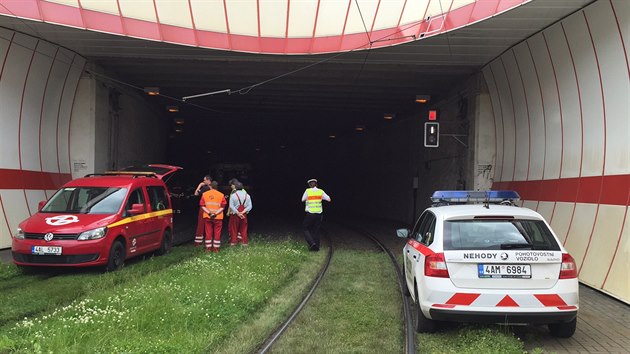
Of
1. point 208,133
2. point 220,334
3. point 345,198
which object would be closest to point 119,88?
point 220,334

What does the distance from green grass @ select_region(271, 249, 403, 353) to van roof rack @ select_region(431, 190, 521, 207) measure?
1.68 m

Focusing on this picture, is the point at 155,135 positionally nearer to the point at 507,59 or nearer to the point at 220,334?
the point at 507,59

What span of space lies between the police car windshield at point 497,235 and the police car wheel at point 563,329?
0.93 metres

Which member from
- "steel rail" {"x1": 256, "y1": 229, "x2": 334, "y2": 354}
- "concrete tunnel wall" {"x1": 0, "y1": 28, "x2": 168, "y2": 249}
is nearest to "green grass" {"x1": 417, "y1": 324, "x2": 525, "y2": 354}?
"steel rail" {"x1": 256, "y1": 229, "x2": 334, "y2": 354}

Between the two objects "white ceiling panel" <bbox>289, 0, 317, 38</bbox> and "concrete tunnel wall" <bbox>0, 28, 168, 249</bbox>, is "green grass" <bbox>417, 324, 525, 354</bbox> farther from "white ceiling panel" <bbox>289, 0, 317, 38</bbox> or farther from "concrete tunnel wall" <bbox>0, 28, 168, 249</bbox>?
"concrete tunnel wall" <bbox>0, 28, 168, 249</bbox>

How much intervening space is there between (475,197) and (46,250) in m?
7.32

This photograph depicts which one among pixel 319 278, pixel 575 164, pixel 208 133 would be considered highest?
pixel 208 133

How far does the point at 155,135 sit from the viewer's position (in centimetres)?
2481

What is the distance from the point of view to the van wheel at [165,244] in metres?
11.8

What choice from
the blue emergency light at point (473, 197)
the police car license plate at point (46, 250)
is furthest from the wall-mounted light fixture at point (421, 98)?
the police car license plate at point (46, 250)

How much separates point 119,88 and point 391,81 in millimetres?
10022

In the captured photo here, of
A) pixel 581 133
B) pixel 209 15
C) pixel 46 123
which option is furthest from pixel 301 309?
pixel 46 123

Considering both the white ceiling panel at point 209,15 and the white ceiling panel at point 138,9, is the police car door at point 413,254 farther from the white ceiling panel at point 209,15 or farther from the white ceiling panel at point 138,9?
the white ceiling panel at point 138,9

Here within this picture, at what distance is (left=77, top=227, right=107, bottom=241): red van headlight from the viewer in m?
8.97
